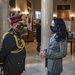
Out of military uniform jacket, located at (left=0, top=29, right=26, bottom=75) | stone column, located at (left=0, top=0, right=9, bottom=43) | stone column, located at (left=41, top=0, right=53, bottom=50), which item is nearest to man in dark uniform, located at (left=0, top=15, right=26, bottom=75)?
military uniform jacket, located at (left=0, top=29, right=26, bottom=75)

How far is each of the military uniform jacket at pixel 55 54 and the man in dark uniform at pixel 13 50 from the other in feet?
1.48

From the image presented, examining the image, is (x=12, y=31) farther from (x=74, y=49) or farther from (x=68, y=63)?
(x=74, y=49)

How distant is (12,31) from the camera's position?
11.3 ft

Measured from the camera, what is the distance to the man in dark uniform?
3.34 m

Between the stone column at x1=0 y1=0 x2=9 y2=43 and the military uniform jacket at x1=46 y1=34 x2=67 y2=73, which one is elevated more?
the stone column at x1=0 y1=0 x2=9 y2=43

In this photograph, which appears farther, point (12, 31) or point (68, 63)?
point (68, 63)

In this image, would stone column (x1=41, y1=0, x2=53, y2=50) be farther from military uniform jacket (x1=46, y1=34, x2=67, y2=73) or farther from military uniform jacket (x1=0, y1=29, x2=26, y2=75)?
military uniform jacket (x1=0, y1=29, x2=26, y2=75)

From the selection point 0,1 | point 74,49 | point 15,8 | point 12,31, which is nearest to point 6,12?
point 0,1

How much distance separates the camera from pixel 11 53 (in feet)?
11.1

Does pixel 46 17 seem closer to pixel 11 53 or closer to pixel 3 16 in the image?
pixel 3 16

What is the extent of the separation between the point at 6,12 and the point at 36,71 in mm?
3123

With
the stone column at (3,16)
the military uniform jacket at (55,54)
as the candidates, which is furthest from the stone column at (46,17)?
the military uniform jacket at (55,54)

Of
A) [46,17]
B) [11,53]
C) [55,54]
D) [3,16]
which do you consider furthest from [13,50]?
[46,17]

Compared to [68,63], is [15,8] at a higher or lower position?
higher
